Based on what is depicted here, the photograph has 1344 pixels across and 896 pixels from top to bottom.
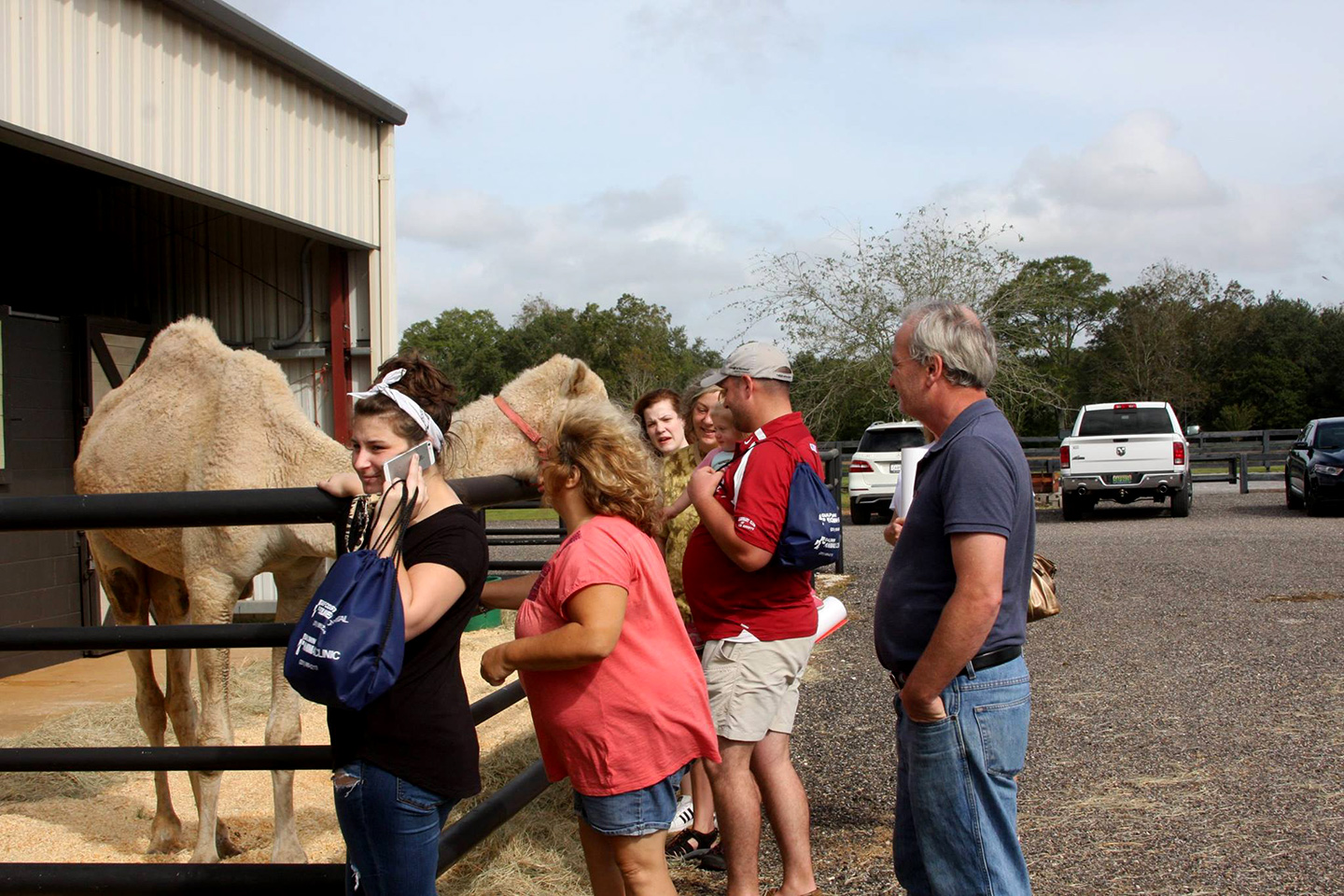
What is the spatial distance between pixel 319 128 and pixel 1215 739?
6904mm

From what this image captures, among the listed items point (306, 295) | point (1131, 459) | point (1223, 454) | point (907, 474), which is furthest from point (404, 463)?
point (1223, 454)

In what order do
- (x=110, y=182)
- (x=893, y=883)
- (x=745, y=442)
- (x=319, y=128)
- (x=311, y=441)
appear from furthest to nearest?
1. (x=110, y=182)
2. (x=319, y=128)
3. (x=311, y=441)
4. (x=893, y=883)
5. (x=745, y=442)

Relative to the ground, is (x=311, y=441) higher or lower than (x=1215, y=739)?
higher

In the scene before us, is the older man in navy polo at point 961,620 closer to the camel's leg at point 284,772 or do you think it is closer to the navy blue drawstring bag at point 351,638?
the navy blue drawstring bag at point 351,638

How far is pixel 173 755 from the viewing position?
2.32 m

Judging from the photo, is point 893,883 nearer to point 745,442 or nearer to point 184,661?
point 745,442

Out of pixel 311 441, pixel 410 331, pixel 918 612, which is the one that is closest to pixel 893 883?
pixel 918 612

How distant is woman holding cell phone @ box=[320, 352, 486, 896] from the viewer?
1.92 meters

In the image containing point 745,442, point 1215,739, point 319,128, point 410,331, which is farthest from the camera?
point 410,331

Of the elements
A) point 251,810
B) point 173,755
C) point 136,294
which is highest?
point 136,294

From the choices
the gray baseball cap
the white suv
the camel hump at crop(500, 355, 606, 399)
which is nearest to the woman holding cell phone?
the gray baseball cap

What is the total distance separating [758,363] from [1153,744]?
3.26 m

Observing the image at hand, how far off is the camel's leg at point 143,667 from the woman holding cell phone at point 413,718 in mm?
2181

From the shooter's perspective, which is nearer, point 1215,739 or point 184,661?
point 184,661
